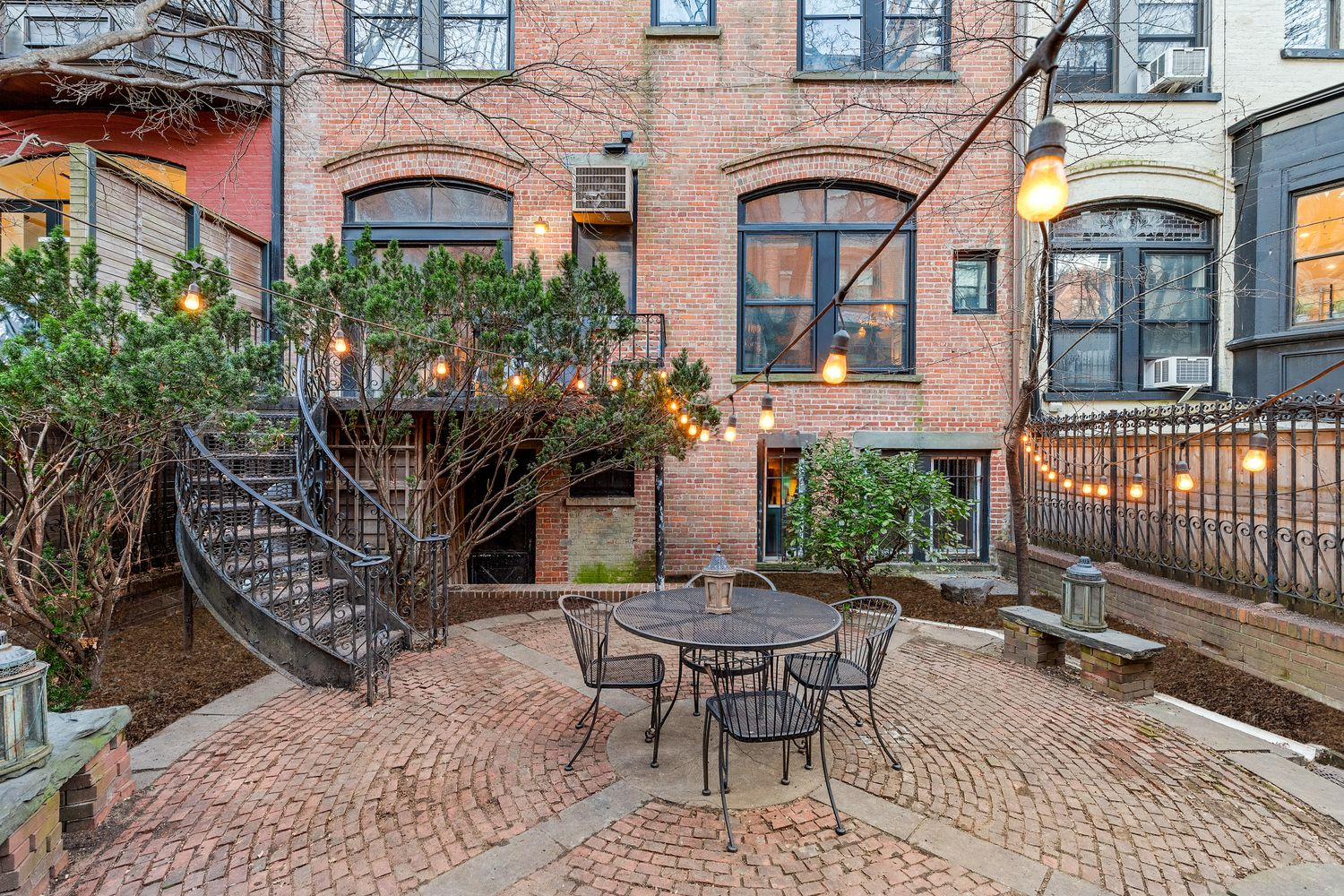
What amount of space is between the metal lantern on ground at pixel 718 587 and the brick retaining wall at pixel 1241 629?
4242mm

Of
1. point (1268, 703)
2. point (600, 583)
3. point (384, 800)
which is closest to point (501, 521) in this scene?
point (600, 583)

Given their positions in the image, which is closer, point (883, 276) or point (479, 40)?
point (479, 40)

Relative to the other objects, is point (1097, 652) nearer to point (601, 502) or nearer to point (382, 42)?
point (601, 502)

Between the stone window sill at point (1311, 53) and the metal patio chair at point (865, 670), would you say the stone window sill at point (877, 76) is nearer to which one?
the stone window sill at point (1311, 53)

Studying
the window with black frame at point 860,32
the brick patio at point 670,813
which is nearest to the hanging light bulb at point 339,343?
the brick patio at point 670,813

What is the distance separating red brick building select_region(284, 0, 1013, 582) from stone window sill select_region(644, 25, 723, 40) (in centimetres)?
3

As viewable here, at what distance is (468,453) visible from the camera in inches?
250

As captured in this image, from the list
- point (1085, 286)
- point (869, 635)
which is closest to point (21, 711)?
point (869, 635)

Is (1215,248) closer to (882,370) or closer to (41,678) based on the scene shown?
(882,370)

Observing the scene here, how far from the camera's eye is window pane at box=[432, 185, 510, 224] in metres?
8.31

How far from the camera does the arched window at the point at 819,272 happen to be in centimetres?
834

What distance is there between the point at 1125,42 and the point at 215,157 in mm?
12767

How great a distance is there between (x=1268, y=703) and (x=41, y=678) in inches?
290

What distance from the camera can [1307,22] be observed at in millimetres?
7738
